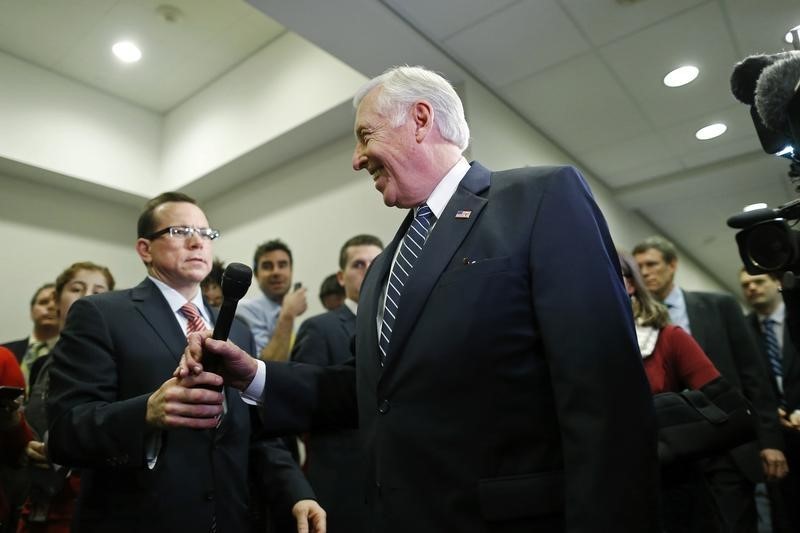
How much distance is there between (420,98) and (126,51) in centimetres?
407

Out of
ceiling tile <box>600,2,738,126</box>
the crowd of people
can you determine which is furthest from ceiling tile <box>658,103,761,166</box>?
the crowd of people

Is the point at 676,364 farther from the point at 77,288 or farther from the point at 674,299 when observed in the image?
the point at 77,288

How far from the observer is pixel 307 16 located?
2848mm

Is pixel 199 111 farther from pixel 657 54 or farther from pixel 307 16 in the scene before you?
pixel 657 54

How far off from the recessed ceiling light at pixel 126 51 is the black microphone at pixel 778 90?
461cm

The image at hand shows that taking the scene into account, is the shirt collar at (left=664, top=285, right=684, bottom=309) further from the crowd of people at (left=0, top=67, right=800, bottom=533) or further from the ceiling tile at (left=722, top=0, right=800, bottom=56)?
the ceiling tile at (left=722, top=0, right=800, bottom=56)

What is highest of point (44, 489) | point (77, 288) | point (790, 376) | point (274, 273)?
point (274, 273)

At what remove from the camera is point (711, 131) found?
429 centimetres

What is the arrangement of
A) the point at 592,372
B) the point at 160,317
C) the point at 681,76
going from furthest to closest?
the point at 681,76 → the point at 160,317 → the point at 592,372

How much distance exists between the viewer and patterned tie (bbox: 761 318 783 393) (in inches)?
122

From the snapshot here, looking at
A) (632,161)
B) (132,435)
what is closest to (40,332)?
(132,435)

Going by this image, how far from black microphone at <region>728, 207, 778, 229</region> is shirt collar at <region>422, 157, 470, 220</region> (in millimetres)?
575

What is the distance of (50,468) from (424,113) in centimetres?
179

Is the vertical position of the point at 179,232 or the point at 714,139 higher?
the point at 714,139
